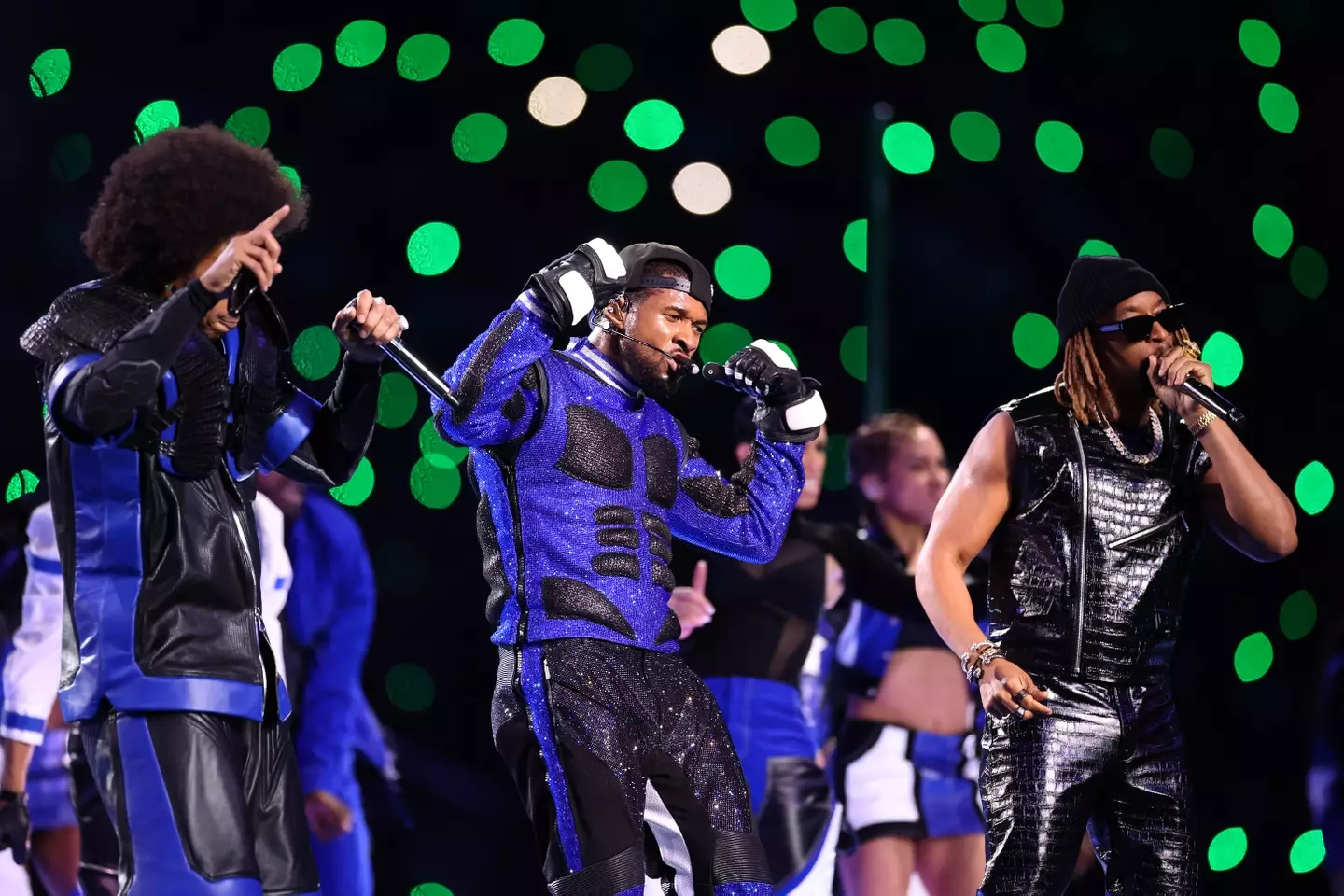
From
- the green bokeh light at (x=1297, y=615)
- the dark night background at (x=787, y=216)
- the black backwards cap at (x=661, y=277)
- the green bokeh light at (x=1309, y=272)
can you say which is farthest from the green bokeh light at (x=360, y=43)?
the green bokeh light at (x=1297, y=615)

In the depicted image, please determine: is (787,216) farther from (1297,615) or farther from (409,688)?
(1297,615)

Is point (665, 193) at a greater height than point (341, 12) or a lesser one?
lesser

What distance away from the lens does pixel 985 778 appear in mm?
2607

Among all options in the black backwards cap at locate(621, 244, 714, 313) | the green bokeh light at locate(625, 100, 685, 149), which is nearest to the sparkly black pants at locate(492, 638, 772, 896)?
the black backwards cap at locate(621, 244, 714, 313)

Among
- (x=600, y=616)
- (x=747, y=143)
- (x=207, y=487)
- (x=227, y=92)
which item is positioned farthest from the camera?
(x=747, y=143)

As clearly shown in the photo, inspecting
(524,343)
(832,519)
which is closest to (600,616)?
(524,343)

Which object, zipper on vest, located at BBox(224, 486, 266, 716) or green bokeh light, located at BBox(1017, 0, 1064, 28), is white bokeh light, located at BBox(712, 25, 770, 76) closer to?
green bokeh light, located at BBox(1017, 0, 1064, 28)

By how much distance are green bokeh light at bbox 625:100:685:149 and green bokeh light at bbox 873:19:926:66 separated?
2.29 ft

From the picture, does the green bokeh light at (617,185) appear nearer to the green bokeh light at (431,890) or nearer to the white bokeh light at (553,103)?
the white bokeh light at (553,103)

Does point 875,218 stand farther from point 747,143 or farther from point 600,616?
point 600,616


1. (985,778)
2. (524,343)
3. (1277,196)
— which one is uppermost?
(1277,196)

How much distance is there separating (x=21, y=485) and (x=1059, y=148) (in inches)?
121

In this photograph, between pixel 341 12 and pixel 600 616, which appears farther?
pixel 341 12

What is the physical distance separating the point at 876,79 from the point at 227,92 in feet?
6.08
